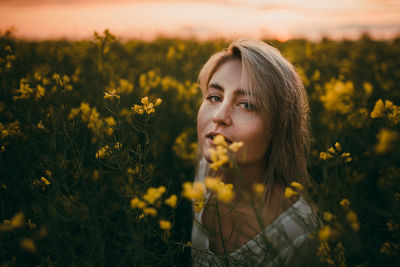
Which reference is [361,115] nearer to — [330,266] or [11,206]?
[330,266]

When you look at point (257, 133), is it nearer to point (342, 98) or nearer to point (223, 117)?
point (223, 117)

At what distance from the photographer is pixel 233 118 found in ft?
4.74

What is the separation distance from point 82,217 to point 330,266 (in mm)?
1084

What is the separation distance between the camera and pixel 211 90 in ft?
5.42

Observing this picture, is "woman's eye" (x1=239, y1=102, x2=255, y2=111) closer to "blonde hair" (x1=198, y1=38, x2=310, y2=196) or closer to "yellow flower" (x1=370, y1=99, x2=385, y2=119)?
"blonde hair" (x1=198, y1=38, x2=310, y2=196)

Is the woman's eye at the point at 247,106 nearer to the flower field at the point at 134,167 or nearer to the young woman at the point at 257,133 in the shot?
the young woman at the point at 257,133

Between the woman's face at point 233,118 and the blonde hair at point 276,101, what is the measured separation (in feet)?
0.19

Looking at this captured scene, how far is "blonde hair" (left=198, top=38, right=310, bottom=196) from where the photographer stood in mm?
1495

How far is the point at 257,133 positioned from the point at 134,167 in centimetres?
89

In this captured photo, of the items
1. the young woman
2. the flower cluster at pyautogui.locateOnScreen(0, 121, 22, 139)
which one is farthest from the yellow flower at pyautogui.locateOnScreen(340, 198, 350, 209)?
the flower cluster at pyautogui.locateOnScreen(0, 121, 22, 139)

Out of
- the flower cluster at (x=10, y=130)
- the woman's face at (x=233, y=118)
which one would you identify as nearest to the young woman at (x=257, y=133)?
the woman's face at (x=233, y=118)

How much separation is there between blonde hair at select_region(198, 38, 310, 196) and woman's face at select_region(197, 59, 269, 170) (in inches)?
2.3

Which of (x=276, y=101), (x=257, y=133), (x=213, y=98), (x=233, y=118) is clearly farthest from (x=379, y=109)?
(x=213, y=98)

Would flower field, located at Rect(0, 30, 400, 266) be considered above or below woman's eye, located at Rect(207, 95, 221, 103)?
below
